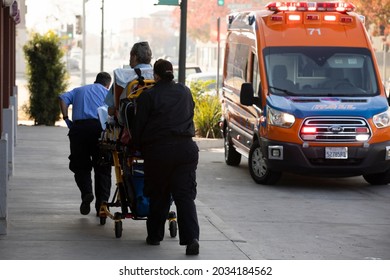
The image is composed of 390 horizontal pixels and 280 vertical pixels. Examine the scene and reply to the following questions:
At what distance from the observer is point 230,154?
19953 millimetres

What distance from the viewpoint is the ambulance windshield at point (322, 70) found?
17.1m

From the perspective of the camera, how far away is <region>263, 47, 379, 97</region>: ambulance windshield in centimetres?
1712

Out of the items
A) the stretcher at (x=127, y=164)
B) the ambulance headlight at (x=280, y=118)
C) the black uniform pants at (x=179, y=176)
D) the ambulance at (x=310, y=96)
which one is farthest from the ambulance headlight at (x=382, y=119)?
the black uniform pants at (x=179, y=176)

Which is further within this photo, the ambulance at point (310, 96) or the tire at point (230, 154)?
the tire at point (230, 154)

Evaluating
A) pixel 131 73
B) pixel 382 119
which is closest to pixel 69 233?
pixel 131 73

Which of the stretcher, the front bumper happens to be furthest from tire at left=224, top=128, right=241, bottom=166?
the stretcher

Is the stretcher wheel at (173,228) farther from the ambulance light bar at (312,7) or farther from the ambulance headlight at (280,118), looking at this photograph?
the ambulance light bar at (312,7)

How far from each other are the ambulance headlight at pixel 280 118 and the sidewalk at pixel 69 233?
2.57 m

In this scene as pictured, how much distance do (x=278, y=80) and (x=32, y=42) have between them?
13177 mm

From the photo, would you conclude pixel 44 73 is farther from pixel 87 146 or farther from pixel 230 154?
pixel 87 146

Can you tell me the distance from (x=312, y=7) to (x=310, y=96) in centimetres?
164

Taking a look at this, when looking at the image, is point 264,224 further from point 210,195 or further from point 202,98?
point 202,98

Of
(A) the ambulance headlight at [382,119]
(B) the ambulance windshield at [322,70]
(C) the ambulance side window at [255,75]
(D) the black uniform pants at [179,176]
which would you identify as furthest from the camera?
(C) the ambulance side window at [255,75]
